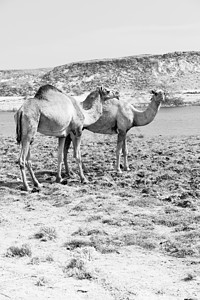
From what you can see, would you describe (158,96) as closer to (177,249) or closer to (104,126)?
(104,126)

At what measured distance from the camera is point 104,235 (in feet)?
25.3

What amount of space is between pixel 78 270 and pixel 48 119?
5651 millimetres

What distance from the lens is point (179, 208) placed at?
365 inches

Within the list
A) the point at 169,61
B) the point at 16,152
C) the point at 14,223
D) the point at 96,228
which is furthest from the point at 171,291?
the point at 169,61

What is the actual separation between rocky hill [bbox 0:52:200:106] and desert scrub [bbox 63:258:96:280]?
275ft

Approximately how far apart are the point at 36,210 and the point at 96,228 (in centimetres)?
184

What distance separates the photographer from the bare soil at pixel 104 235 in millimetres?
5637

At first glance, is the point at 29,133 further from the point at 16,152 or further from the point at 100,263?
the point at 16,152

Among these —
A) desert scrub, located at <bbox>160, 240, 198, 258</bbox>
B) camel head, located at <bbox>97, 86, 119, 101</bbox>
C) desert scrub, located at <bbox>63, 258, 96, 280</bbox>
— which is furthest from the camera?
camel head, located at <bbox>97, 86, 119, 101</bbox>

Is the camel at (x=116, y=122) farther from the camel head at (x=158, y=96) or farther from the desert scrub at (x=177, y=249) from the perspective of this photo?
the desert scrub at (x=177, y=249)

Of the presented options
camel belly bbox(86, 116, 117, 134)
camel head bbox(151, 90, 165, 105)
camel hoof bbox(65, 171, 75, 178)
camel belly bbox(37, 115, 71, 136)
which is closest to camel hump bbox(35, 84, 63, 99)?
camel belly bbox(37, 115, 71, 136)

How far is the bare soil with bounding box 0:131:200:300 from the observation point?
5637mm

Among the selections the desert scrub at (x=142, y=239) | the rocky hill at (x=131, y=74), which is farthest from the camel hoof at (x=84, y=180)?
the rocky hill at (x=131, y=74)

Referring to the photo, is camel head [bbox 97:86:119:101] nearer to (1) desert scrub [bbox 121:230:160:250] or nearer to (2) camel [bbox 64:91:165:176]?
(2) camel [bbox 64:91:165:176]
